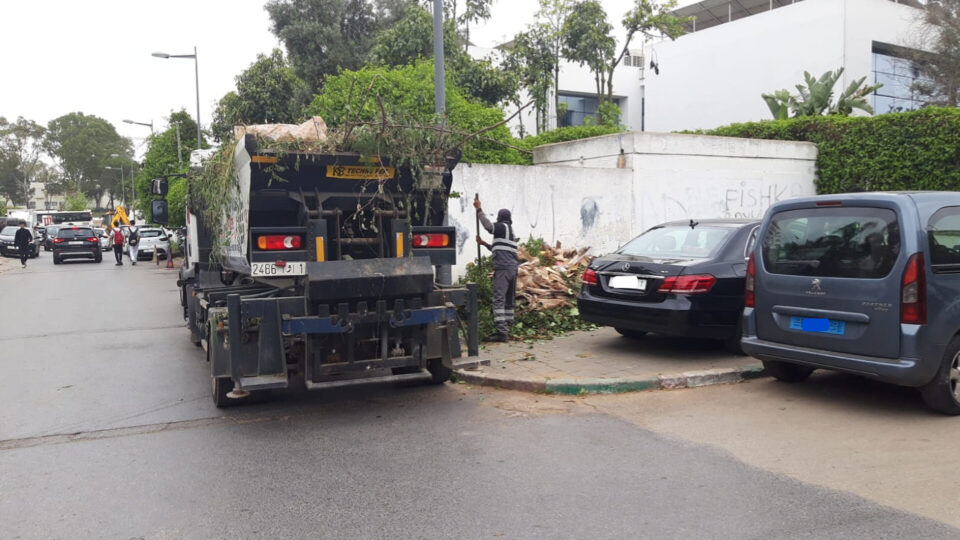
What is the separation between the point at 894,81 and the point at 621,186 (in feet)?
79.0

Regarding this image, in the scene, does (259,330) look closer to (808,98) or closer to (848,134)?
(848,134)

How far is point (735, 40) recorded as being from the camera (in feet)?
110

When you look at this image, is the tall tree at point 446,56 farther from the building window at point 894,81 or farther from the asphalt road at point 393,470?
the asphalt road at point 393,470

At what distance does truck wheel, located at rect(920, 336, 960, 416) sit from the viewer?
5.47 m

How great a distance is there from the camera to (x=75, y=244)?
101 feet

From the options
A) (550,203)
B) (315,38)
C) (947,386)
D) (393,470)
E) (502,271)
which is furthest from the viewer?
(315,38)

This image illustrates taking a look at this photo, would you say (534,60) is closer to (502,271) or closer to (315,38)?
(315,38)

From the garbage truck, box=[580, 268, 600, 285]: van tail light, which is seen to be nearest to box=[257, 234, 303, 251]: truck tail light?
the garbage truck

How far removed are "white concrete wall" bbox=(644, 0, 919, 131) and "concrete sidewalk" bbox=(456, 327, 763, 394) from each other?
24.6 m

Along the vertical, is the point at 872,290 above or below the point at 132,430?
above

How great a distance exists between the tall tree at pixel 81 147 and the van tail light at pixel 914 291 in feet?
315

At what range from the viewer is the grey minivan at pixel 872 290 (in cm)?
536

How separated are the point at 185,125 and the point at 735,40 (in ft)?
88.0

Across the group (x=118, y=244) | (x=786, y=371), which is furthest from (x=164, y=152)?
(x=786, y=371)
